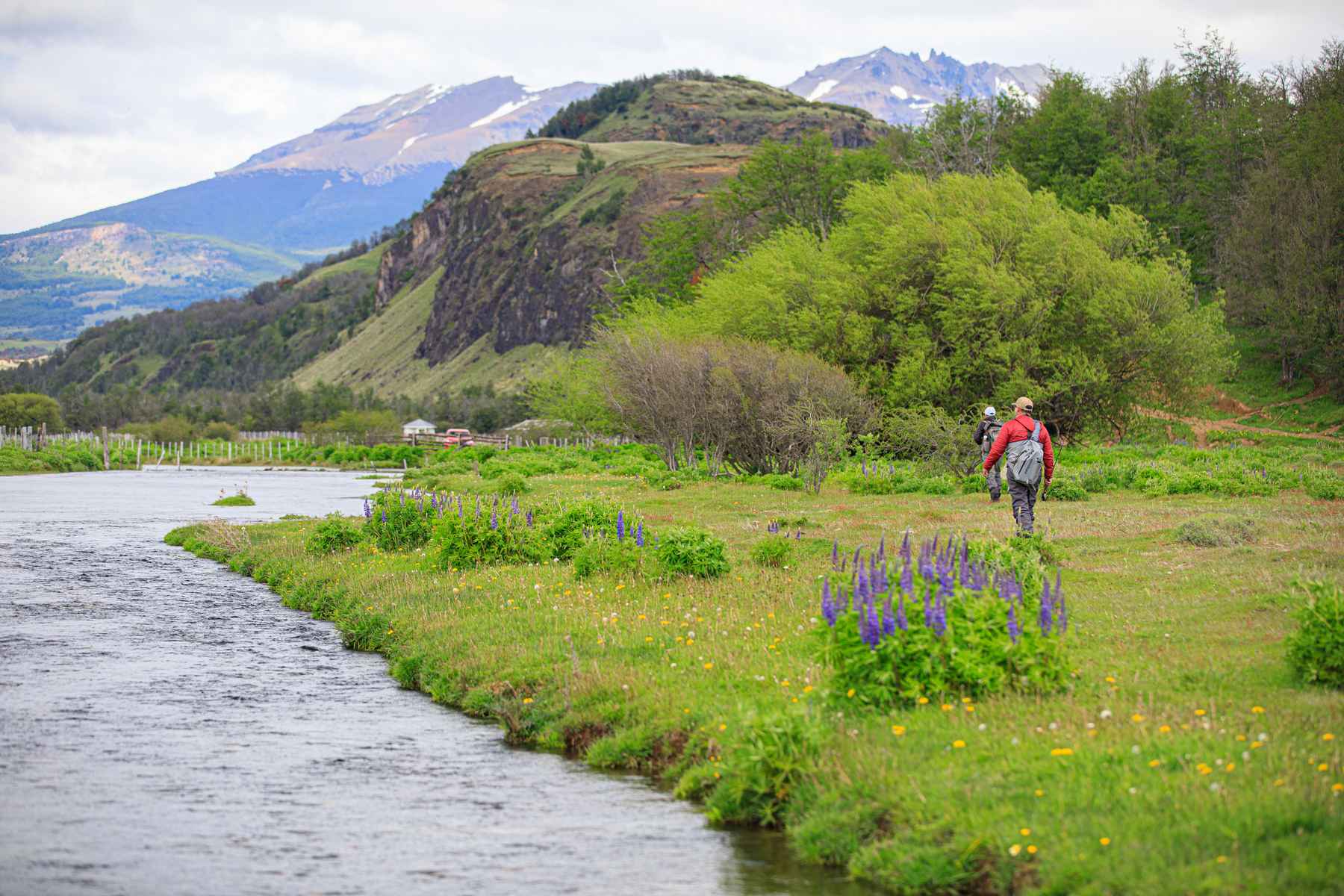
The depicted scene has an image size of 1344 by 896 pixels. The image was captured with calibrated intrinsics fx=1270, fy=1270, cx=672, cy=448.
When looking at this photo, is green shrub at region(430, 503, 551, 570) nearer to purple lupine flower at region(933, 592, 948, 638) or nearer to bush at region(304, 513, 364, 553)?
bush at region(304, 513, 364, 553)

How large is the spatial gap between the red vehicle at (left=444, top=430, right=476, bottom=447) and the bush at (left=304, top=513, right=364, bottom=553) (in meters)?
90.5

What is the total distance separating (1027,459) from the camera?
71.4 feet

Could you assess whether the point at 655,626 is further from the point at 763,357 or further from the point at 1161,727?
the point at 763,357

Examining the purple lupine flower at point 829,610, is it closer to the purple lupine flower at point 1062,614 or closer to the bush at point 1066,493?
the purple lupine flower at point 1062,614

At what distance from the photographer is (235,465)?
132 meters

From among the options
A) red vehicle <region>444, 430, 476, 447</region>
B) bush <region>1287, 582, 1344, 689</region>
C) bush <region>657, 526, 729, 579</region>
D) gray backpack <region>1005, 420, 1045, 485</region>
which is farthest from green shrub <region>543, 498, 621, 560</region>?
red vehicle <region>444, 430, 476, 447</region>

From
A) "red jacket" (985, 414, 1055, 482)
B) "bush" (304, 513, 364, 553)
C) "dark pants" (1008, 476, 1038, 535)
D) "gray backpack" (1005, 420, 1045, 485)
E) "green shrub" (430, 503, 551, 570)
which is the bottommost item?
"bush" (304, 513, 364, 553)

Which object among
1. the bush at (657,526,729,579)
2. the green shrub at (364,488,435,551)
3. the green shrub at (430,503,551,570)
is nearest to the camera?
the bush at (657,526,729,579)

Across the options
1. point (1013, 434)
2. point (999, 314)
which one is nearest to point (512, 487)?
point (999, 314)

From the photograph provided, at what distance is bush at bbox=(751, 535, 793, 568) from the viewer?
2209 cm

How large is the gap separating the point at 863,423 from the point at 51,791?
132 feet

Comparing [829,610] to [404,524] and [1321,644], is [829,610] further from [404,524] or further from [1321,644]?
[404,524]

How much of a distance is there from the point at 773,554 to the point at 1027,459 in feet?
15.2

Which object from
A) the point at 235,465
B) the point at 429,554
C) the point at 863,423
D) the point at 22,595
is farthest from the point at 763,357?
the point at 235,465
